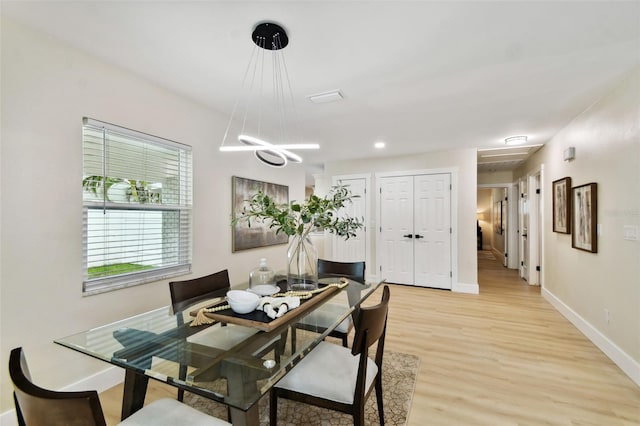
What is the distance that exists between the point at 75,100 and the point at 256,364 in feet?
7.02

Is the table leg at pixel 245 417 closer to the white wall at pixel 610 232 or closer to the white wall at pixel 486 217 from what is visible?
the white wall at pixel 610 232

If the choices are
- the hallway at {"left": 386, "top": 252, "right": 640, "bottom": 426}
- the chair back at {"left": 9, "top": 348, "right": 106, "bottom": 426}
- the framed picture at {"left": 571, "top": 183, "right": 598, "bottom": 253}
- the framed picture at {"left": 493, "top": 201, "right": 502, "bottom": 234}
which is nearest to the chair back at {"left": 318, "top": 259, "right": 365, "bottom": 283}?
the hallway at {"left": 386, "top": 252, "right": 640, "bottom": 426}

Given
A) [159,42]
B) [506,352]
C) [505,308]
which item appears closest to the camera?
[159,42]

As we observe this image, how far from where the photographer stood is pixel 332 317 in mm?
1700

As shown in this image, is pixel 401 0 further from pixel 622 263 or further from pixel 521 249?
pixel 521 249

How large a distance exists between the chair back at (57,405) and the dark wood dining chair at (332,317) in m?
0.73

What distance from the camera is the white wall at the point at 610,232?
2324mm

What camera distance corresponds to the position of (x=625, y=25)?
5.80 feet

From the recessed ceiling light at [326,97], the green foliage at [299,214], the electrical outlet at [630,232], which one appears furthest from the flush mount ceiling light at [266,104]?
the electrical outlet at [630,232]

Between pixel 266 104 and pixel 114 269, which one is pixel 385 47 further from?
pixel 114 269

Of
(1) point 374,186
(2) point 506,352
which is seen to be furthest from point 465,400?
(1) point 374,186

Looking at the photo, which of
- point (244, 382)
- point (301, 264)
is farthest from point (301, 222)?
point (244, 382)

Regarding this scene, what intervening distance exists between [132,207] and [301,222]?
1443 mm

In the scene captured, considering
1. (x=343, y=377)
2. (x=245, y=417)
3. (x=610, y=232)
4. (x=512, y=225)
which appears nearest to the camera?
(x=245, y=417)
